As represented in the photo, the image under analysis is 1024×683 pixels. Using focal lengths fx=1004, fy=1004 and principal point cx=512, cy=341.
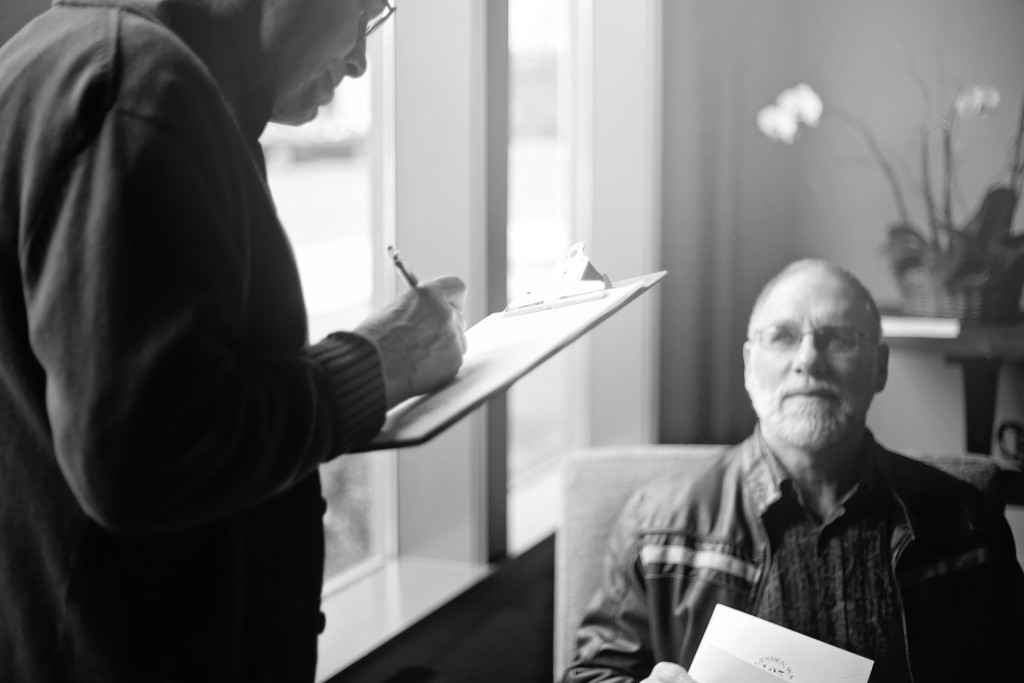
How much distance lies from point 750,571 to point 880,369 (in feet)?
1.10

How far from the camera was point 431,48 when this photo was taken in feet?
6.12

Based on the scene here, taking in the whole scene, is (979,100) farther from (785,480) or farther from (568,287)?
(568,287)

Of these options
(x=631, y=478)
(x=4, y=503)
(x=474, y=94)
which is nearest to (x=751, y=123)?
(x=474, y=94)

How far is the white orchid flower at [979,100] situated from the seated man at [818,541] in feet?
1.21

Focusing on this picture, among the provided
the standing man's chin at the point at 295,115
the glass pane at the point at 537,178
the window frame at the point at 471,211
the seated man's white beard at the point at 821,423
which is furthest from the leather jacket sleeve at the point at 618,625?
the standing man's chin at the point at 295,115

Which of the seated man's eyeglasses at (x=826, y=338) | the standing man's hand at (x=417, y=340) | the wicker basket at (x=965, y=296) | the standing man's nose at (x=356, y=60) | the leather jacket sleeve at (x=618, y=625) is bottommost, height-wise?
the leather jacket sleeve at (x=618, y=625)

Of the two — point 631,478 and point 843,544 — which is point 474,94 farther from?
point 843,544

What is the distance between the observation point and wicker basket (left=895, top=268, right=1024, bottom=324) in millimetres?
1558

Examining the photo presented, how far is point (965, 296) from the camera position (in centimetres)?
158

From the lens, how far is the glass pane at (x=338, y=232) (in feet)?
5.64

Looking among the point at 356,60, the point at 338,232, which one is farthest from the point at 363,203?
the point at 356,60

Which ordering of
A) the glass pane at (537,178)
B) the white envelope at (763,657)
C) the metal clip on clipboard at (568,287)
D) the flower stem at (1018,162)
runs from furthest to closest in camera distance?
the glass pane at (537,178) < the flower stem at (1018,162) < the white envelope at (763,657) < the metal clip on clipboard at (568,287)

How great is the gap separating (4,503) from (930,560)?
108 cm

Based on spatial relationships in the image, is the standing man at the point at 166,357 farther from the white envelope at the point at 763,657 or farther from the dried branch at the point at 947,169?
the dried branch at the point at 947,169
